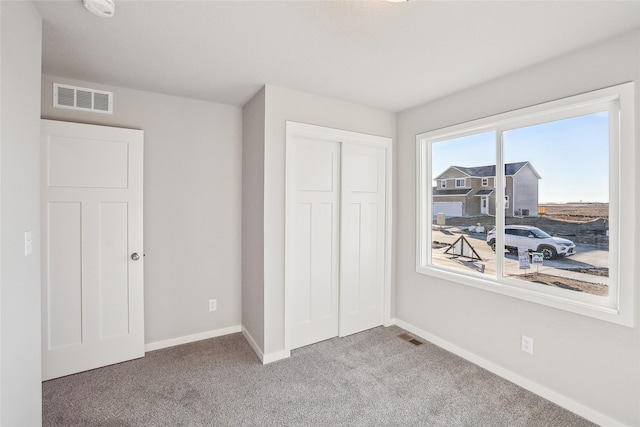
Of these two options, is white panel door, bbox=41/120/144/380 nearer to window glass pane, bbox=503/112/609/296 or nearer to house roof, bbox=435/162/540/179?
house roof, bbox=435/162/540/179

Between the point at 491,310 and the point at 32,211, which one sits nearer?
the point at 32,211

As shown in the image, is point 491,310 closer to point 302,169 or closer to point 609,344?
point 609,344

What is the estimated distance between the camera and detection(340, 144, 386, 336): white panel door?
10.2 feet

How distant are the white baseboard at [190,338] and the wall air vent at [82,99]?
2.21 m

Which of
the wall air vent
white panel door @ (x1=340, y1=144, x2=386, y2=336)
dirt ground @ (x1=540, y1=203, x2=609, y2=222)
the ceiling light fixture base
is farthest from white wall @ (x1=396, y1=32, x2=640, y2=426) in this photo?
the wall air vent

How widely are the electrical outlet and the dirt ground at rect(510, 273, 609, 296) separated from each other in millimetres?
449

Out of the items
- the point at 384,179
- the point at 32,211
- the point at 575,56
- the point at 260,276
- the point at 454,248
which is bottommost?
the point at 260,276

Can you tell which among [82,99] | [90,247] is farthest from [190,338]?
[82,99]

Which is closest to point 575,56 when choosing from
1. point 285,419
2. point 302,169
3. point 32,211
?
point 302,169

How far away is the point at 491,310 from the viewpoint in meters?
2.51

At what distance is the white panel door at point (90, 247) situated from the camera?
232 cm

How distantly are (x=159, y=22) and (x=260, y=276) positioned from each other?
202cm

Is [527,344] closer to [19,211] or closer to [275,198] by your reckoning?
[275,198]

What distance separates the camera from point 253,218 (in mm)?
2865
